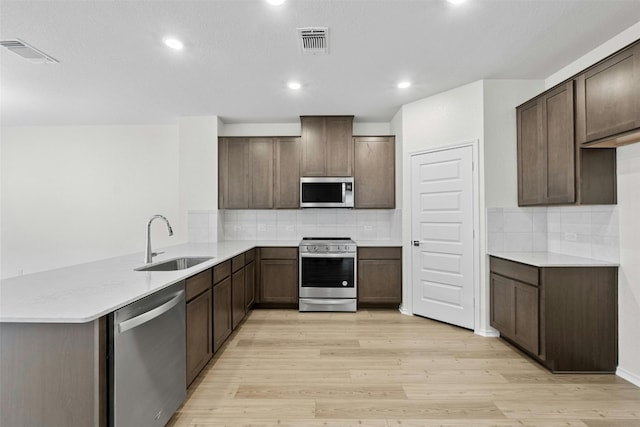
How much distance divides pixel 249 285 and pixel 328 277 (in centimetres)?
104

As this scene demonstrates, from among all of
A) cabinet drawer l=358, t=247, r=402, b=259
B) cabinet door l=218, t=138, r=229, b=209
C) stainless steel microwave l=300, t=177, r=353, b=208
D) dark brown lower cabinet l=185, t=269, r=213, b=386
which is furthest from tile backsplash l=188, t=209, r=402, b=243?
dark brown lower cabinet l=185, t=269, r=213, b=386

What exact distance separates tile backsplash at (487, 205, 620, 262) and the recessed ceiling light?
3.36 m

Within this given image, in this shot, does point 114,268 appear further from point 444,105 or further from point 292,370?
point 444,105

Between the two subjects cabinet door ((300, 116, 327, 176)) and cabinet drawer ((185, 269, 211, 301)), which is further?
cabinet door ((300, 116, 327, 176))

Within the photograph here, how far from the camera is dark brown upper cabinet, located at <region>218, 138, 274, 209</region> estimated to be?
459 centimetres

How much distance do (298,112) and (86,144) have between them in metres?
3.50

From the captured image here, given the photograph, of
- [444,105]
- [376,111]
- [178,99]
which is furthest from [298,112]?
[444,105]

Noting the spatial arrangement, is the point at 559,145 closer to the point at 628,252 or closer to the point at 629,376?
the point at 628,252

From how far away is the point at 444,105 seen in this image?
11.9 feet

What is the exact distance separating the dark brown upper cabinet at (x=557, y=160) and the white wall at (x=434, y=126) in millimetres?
436

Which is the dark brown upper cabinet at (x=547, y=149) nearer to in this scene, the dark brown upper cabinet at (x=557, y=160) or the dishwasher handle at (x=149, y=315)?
the dark brown upper cabinet at (x=557, y=160)

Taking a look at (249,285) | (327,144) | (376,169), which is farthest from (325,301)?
(327,144)

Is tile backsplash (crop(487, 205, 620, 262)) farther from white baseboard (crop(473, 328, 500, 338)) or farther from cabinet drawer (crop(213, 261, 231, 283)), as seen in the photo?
cabinet drawer (crop(213, 261, 231, 283))

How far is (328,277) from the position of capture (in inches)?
165
